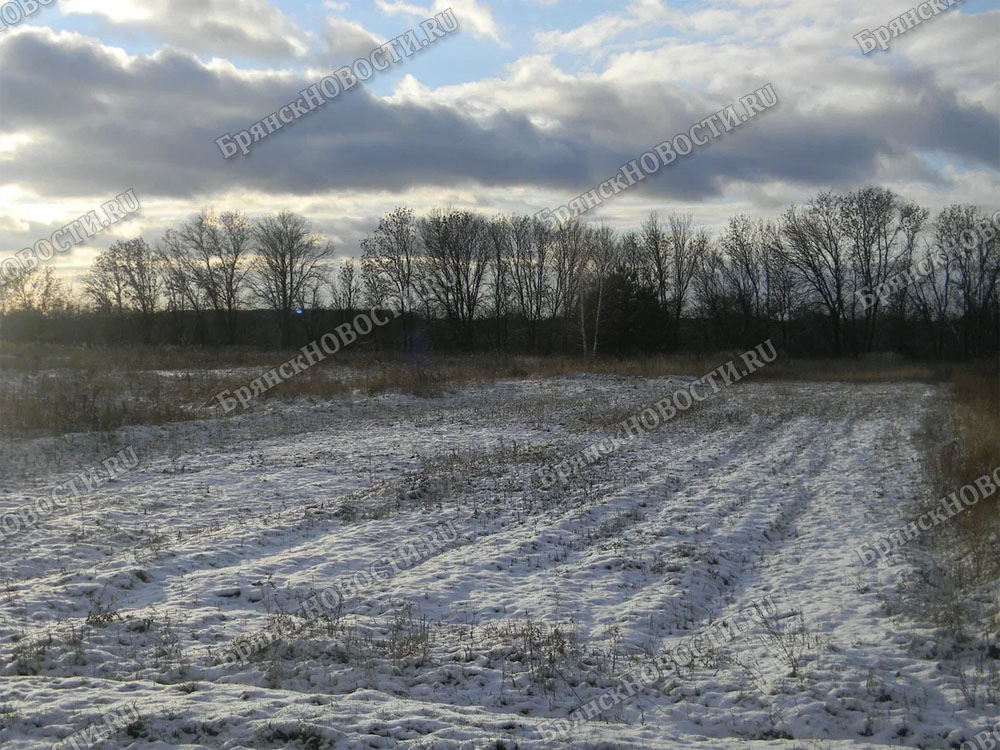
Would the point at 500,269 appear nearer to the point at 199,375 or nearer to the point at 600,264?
the point at 600,264

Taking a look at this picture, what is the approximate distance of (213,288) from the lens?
6919 centimetres

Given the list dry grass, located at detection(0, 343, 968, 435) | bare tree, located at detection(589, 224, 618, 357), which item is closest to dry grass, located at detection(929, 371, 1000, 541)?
dry grass, located at detection(0, 343, 968, 435)

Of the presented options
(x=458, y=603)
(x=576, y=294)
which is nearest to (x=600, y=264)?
(x=576, y=294)

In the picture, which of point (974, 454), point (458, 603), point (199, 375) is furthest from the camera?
point (199, 375)

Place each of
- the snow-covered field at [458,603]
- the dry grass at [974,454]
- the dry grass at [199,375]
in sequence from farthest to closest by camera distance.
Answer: the dry grass at [199,375] < the dry grass at [974,454] < the snow-covered field at [458,603]

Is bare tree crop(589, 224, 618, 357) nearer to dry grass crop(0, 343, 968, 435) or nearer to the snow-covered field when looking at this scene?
dry grass crop(0, 343, 968, 435)

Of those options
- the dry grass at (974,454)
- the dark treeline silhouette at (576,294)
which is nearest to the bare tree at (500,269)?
the dark treeline silhouette at (576,294)

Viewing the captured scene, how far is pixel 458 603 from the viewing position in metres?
7.56

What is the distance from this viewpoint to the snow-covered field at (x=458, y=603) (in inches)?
204

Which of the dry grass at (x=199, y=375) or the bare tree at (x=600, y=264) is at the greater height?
the bare tree at (x=600, y=264)

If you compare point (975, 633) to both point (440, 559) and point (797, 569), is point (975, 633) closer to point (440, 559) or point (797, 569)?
point (797, 569)

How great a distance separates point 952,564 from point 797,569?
5.48ft

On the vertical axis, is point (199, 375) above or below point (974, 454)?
above

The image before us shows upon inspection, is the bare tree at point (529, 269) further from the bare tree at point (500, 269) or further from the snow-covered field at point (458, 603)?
the snow-covered field at point (458, 603)
